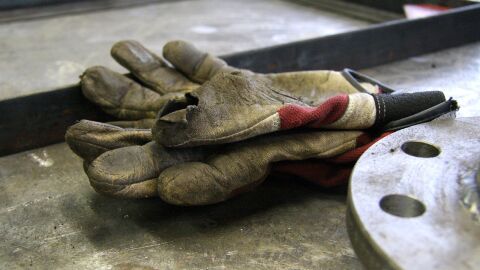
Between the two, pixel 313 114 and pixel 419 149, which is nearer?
pixel 419 149

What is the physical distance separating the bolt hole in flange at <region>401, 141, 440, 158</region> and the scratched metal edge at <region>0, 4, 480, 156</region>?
42.5 inches

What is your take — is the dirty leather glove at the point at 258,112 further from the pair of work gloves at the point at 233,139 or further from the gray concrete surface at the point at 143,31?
the gray concrete surface at the point at 143,31

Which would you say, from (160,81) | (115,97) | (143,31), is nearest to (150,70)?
(160,81)

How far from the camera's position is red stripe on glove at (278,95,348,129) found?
1.42 m

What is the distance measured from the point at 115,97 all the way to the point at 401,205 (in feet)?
3.84

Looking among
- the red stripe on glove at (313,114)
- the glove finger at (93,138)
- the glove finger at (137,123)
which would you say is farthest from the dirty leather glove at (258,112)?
the glove finger at (137,123)

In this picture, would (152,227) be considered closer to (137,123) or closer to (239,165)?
(239,165)

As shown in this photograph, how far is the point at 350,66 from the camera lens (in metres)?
2.57

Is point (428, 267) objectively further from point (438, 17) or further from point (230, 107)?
point (438, 17)

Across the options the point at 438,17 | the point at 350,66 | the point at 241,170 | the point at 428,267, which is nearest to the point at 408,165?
the point at 428,267

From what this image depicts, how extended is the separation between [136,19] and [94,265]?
299 centimetres

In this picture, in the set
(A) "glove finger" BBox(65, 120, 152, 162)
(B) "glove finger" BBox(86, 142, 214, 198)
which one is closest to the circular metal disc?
(B) "glove finger" BBox(86, 142, 214, 198)

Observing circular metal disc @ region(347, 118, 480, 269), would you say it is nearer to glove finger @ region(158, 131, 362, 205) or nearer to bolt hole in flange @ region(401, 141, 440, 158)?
bolt hole in flange @ region(401, 141, 440, 158)

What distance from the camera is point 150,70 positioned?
1992 millimetres
